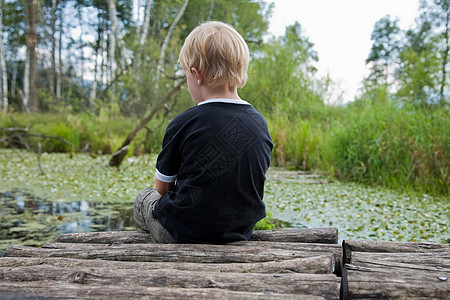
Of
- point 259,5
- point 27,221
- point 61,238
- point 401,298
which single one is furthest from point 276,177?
point 259,5

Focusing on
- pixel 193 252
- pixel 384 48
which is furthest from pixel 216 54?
pixel 384 48

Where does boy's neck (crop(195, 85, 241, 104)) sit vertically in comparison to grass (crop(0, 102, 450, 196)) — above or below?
above

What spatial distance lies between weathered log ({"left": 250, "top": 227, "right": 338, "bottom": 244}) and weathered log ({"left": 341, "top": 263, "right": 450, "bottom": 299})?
562 millimetres

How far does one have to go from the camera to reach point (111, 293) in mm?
1275

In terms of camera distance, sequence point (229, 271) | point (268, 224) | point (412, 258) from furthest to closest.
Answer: point (268, 224) < point (412, 258) < point (229, 271)

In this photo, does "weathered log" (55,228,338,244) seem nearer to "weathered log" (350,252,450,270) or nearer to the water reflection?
"weathered log" (350,252,450,270)

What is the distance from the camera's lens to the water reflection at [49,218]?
3.09m

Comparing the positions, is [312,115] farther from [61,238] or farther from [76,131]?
[61,238]

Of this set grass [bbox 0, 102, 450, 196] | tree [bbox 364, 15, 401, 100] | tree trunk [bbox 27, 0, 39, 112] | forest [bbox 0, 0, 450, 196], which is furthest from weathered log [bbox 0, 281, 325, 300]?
tree [bbox 364, 15, 401, 100]

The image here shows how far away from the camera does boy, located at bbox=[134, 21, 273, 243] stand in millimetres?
1693

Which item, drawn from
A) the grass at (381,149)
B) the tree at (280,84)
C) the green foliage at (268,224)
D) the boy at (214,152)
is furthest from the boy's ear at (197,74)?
the tree at (280,84)

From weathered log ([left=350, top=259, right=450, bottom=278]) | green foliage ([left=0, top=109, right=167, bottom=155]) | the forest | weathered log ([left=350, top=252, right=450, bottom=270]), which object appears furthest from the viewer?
green foliage ([left=0, top=109, right=167, bottom=155])

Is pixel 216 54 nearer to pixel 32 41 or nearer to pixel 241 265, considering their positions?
pixel 241 265

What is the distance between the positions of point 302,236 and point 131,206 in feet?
8.42
